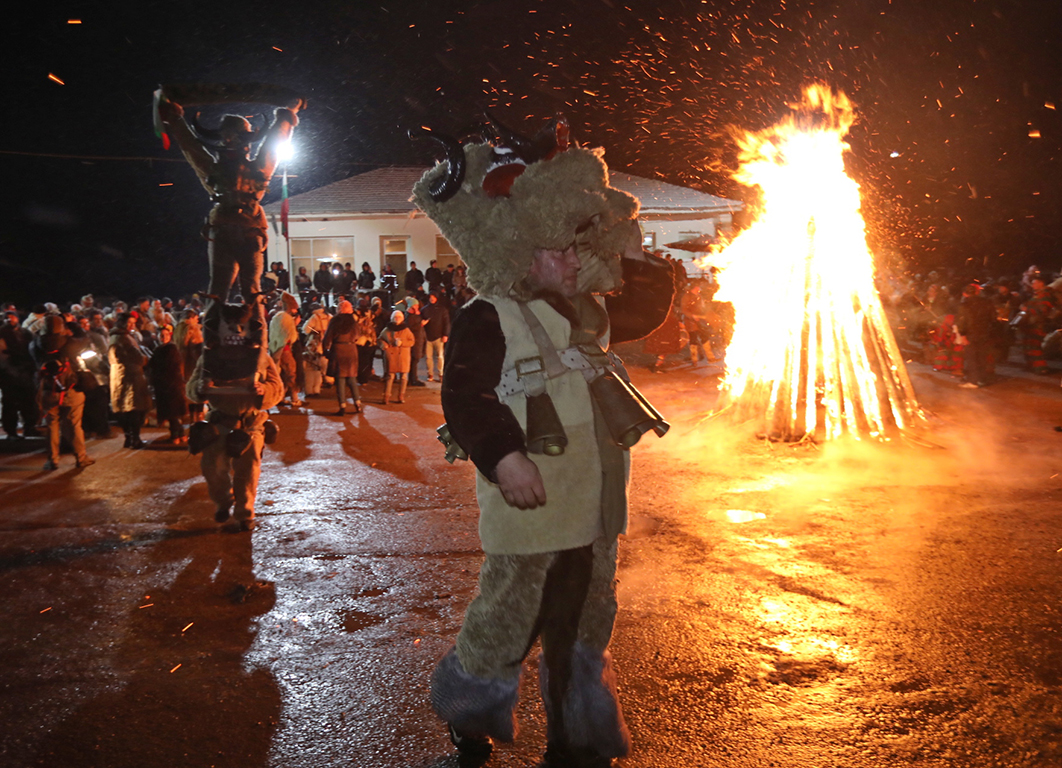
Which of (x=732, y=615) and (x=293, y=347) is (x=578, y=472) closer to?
(x=732, y=615)

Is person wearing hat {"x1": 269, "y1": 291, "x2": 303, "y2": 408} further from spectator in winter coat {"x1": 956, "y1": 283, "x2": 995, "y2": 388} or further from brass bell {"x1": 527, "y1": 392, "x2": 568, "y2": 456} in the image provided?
spectator in winter coat {"x1": 956, "y1": 283, "x2": 995, "y2": 388}

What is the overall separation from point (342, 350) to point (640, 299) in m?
9.32

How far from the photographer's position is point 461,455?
2.64 meters

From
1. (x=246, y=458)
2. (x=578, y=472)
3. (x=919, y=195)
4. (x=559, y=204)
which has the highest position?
(x=919, y=195)

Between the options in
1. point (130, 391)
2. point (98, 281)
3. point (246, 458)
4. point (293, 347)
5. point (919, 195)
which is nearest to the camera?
point (246, 458)

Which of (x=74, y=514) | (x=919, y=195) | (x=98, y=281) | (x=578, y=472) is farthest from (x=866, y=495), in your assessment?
(x=98, y=281)

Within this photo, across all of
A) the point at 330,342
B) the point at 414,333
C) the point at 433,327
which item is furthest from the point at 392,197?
the point at 330,342

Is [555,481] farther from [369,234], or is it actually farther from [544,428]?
[369,234]

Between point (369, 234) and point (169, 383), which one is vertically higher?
point (369, 234)

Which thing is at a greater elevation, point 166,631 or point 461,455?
point 461,455

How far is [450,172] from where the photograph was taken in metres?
2.59

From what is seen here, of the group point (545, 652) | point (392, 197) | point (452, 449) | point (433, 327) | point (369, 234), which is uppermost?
point (392, 197)

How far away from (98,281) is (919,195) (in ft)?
130

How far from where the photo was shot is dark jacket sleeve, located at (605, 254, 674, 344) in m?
2.97
